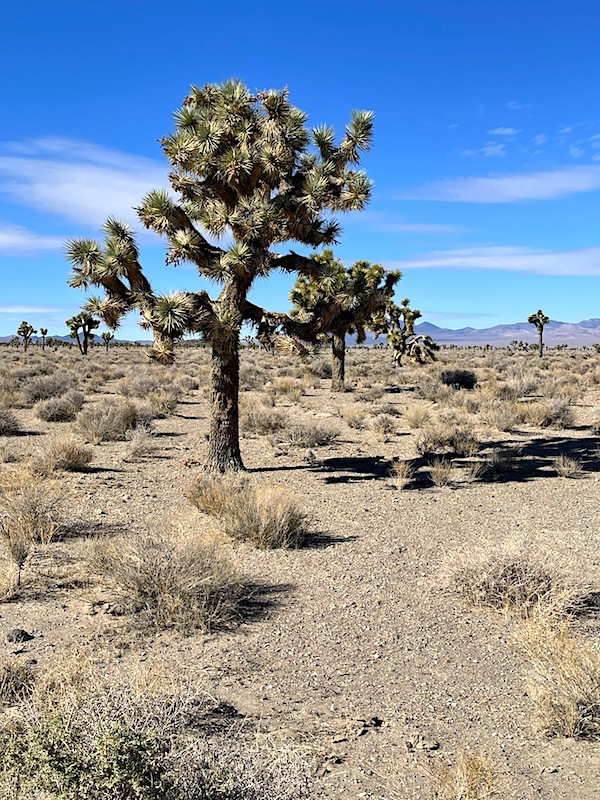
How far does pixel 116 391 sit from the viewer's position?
80.5 feet

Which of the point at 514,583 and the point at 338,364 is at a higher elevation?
the point at 338,364

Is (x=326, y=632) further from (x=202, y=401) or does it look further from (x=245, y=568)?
(x=202, y=401)

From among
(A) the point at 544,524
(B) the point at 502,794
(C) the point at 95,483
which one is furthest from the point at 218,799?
(C) the point at 95,483

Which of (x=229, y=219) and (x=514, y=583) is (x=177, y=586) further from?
(x=229, y=219)

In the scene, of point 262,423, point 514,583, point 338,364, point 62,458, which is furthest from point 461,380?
point 514,583

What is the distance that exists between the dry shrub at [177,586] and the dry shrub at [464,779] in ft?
8.05

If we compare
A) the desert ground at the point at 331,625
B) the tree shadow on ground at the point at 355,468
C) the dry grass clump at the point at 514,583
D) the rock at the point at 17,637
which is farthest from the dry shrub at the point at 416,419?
the rock at the point at 17,637

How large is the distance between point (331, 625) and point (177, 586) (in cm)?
139

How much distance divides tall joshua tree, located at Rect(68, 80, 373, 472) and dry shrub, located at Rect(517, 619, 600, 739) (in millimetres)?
7340

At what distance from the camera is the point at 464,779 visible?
3311mm

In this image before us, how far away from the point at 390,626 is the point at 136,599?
222cm

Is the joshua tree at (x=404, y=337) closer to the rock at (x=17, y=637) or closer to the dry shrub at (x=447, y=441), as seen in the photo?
the dry shrub at (x=447, y=441)

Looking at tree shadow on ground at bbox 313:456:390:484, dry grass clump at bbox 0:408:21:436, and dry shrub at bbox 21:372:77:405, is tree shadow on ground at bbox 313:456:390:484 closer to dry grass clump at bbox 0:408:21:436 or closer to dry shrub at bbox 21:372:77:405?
dry grass clump at bbox 0:408:21:436

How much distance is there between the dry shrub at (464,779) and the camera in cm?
328
